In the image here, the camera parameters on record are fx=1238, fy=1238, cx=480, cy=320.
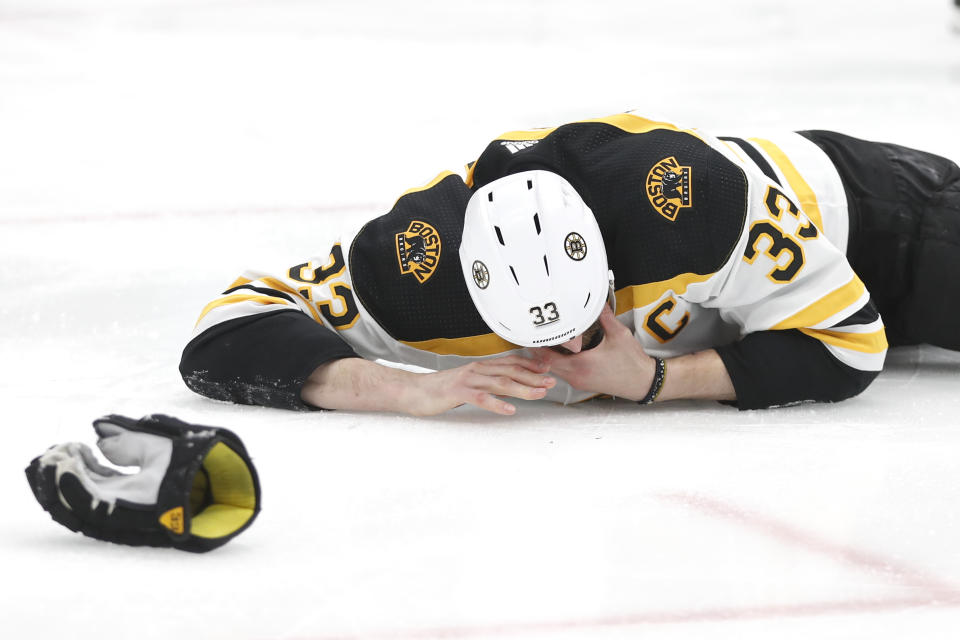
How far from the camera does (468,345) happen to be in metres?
2.40

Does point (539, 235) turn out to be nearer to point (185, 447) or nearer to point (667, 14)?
point (185, 447)

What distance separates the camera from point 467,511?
6.25 feet

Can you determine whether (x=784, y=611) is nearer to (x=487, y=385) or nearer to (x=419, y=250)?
(x=487, y=385)

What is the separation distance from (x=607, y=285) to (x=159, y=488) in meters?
0.85

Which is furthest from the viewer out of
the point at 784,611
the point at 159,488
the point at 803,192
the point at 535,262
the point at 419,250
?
the point at 803,192

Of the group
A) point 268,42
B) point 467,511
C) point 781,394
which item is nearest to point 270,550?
point 467,511

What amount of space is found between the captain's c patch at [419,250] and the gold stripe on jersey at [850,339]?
0.71 meters

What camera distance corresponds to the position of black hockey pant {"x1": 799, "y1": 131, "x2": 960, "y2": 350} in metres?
2.56

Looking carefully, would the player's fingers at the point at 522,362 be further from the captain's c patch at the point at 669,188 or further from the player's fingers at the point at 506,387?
the captain's c patch at the point at 669,188

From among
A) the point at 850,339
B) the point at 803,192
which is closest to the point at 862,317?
the point at 850,339

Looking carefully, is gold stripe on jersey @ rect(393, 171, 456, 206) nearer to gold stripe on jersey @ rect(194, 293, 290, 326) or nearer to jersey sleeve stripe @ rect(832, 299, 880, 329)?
gold stripe on jersey @ rect(194, 293, 290, 326)

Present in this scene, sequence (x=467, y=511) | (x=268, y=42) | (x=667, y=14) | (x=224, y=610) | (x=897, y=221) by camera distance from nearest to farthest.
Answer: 1. (x=224, y=610)
2. (x=467, y=511)
3. (x=897, y=221)
4. (x=268, y=42)
5. (x=667, y=14)

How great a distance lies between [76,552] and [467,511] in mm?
574

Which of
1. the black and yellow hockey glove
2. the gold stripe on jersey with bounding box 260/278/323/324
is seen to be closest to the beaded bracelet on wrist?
the gold stripe on jersey with bounding box 260/278/323/324
